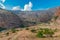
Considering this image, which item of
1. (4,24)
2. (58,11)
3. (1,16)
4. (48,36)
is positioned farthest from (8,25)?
(48,36)

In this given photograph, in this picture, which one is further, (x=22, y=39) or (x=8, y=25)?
(x=8, y=25)

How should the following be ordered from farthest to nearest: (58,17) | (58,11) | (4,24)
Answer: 1. (4,24)
2. (58,11)
3. (58,17)

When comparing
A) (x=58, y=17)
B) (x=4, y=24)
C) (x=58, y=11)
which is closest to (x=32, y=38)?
(x=58, y=17)

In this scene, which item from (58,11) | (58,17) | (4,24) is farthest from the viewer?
(4,24)

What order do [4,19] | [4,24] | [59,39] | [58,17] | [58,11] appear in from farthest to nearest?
[4,19] < [4,24] < [58,11] < [58,17] < [59,39]

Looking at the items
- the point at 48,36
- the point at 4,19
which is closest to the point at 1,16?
the point at 4,19

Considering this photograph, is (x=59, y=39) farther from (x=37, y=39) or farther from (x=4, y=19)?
(x=4, y=19)

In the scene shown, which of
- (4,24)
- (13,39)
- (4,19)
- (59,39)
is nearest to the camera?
(59,39)

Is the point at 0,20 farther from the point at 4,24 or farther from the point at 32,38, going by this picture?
the point at 32,38

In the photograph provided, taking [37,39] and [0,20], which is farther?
[0,20]
